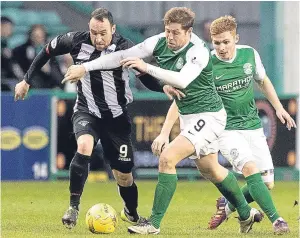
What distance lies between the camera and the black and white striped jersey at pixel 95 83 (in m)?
11.0

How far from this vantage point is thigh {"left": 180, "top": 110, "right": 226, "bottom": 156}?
10109 millimetres

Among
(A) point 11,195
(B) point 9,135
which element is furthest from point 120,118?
(B) point 9,135

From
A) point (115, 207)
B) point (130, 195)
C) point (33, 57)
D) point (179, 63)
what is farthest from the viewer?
point (33, 57)

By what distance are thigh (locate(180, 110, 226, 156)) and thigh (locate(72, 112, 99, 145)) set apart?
104 cm

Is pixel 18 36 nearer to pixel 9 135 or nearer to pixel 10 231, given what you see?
pixel 9 135

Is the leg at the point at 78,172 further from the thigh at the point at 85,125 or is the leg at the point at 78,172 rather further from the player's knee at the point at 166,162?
the player's knee at the point at 166,162

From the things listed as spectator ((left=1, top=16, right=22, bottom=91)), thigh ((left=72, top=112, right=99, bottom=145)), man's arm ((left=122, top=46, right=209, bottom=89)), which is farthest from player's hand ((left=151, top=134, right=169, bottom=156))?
spectator ((left=1, top=16, right=22, bottom=91))

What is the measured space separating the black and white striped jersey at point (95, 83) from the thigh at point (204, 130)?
1.07 metres

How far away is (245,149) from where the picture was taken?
1091cm

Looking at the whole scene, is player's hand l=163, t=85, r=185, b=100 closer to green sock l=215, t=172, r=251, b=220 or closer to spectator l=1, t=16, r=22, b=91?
green sock l=215, t=172, r=251, b=220

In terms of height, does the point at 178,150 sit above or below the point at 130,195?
above

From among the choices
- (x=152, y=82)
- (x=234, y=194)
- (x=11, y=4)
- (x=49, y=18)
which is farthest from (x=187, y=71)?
(x=49, y=18)

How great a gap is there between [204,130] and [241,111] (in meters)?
1.23

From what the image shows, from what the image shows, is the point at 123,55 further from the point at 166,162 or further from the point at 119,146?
the point at 119,146
